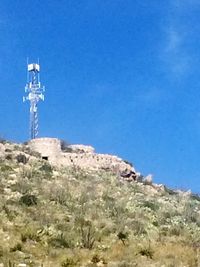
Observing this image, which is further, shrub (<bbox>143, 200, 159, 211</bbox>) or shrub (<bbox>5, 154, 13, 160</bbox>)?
shrub (<bbox>5, 154, 13, 160</bbox>)

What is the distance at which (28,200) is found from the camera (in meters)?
27.8

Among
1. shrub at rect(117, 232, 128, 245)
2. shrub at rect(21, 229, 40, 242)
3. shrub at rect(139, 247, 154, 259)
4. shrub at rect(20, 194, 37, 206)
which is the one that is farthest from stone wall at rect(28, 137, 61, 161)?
shrub at rect(139, 247, 154, 259)

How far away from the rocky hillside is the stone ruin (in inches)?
95.7

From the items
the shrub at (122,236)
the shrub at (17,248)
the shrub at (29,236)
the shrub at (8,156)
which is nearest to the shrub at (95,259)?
the shrub at (17,248)

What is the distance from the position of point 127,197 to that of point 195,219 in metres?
5.20

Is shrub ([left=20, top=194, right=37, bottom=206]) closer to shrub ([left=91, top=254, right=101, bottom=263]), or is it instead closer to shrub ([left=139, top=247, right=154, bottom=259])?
shrub ([left=139, top=247, right=154, bottom=259])

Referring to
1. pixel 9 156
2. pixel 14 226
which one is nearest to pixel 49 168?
pixel 9 156

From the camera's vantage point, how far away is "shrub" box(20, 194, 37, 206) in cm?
2753

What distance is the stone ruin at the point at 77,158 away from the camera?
45.2 meters

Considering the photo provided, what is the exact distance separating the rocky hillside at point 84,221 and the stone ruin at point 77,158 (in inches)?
95.7

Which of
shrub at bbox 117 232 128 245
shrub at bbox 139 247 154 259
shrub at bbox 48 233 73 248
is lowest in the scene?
shrub at bbox 139 247 154 259

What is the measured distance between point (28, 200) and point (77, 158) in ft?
58.5

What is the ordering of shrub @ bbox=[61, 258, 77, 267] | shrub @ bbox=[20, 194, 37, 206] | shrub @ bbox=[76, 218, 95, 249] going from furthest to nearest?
1. shrub @ bbox=[20, 194, 37, 206]
2. shrub @ bbox=[76, 218, 95, 249]
3. shrub @ bbox=[61, 258, 77, 267]

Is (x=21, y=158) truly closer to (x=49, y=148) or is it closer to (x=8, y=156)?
(x=8, y=156)
